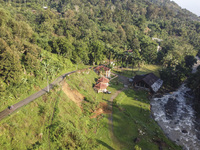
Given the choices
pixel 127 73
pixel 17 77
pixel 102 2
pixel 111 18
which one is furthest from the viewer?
pixel 102 2

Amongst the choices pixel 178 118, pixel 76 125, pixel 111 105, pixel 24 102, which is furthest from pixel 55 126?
pixel 178 118

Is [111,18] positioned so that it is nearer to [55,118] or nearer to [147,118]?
[147,118]

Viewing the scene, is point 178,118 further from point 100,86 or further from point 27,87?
point 27,87

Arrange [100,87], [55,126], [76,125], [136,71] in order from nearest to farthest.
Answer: [55,126], [76,125], [100,87], [136,71]

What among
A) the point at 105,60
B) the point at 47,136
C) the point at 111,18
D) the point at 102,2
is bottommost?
the point at 105,60

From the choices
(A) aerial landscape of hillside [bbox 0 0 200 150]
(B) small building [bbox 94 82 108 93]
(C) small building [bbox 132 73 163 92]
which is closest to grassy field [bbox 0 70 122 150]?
(A) aerial landscape of hillside [bbox 0 0 200 150]

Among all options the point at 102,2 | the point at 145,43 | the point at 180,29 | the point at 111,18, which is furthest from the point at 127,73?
the point at 102,2

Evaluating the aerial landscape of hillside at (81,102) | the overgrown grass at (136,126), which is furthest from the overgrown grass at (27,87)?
the overgrown grass at (136,126)
